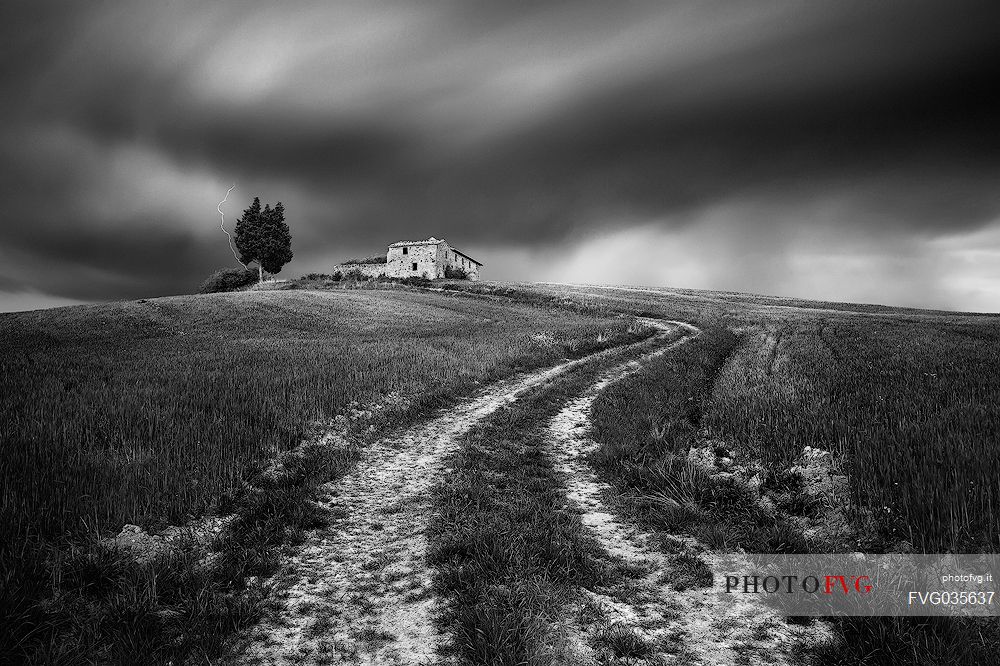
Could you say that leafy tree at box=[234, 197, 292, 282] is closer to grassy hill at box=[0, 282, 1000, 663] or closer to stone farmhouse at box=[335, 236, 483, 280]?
stone farmhouse at box=[335, 236, 483, 280]

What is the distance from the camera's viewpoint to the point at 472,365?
18.1m

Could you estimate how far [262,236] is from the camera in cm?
7100

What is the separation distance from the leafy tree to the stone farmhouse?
16.6 meters

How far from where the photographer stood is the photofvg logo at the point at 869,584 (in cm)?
399

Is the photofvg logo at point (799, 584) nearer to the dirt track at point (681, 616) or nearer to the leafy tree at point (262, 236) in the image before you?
the dirt track at point (681, 616)

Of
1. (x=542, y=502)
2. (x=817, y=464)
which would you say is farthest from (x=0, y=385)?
(x=817, y=464)

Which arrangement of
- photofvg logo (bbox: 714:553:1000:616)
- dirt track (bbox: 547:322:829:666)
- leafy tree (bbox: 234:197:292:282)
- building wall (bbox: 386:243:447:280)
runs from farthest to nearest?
1. building wall (bbox: 386:243:447:280)
2. leafy tree (bbox: 234:197:292:282)
3. photofvg logo (bbox: 714:553:1000:616)
4. dirt track (bbox: 547:322:829:666)

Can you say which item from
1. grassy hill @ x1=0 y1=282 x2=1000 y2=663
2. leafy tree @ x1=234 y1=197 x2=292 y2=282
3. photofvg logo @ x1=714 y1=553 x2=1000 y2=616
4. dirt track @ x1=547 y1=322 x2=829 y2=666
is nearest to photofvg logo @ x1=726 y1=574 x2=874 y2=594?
photofvg logo @ x1=714 y1=553 x2=1000 y2=616

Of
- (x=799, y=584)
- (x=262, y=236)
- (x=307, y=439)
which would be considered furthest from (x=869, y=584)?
(x=262, y=236)

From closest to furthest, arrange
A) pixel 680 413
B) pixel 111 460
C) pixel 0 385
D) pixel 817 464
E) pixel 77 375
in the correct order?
pixel 817 464
pixel 111 460
pixel 680 413
pixel 0 385
pixel 77 375

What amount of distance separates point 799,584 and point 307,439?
9.26 m

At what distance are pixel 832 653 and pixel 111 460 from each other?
9.89 m

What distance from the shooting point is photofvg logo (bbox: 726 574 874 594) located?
14.5 ft

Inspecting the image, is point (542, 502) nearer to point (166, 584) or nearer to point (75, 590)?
point (166, 584)
